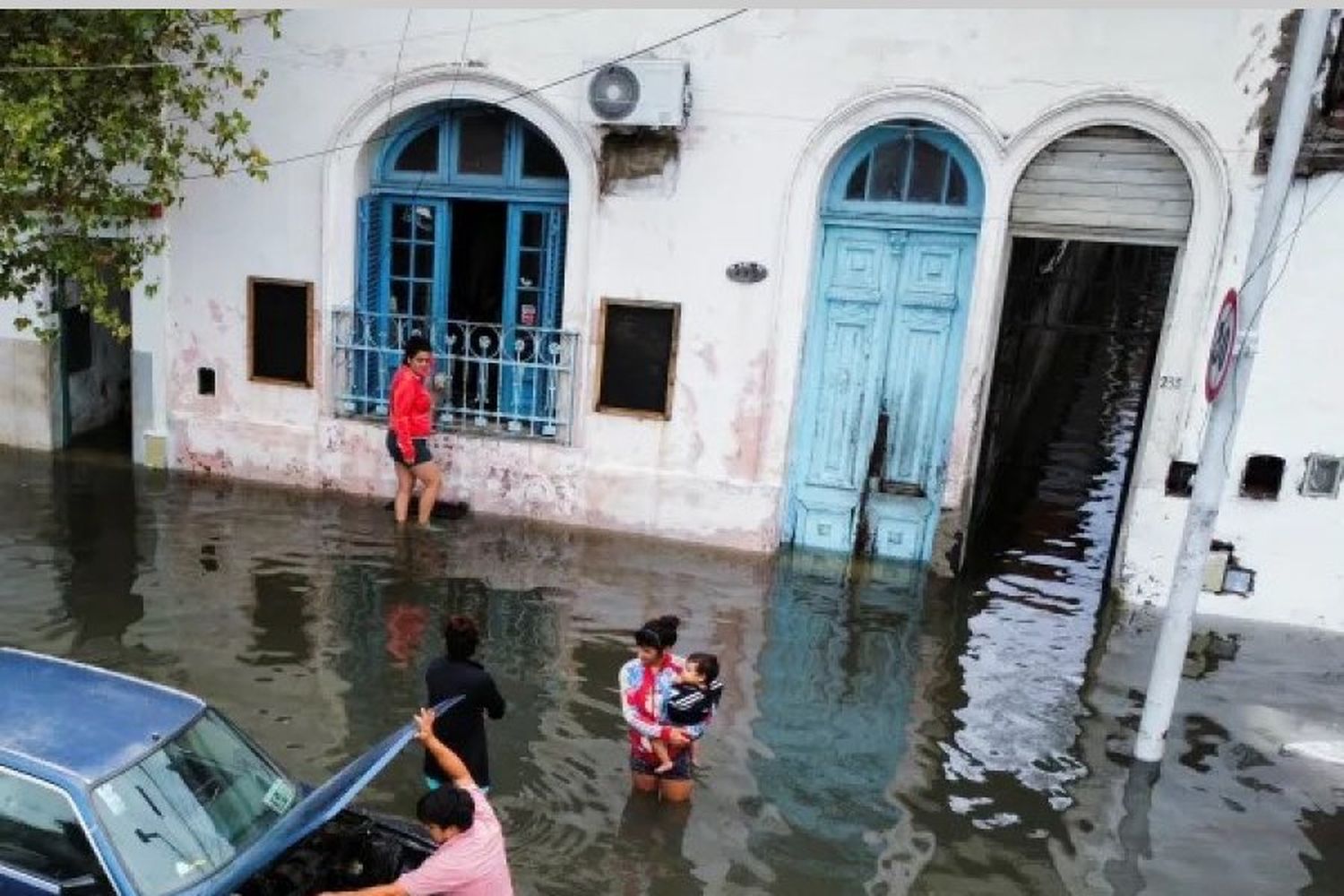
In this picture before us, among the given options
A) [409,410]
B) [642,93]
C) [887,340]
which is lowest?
[409,410]

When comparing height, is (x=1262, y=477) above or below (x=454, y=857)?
above

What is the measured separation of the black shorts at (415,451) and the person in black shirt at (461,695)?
508 centimetres

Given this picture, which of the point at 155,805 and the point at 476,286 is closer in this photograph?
the point at 155,805

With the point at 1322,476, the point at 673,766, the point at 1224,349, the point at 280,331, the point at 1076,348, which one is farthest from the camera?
the point at 1076,348

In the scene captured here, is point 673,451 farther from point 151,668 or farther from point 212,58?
point 212,58

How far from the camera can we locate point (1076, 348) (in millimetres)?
20391

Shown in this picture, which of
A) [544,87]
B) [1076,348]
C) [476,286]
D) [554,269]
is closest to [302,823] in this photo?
[554,269]

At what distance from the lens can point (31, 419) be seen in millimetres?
12297

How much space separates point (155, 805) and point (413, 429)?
6.17m

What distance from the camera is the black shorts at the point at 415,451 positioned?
10.4 meters

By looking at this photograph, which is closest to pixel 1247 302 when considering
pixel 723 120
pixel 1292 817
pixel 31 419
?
pixel 1292 817

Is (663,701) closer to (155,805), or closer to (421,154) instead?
(155,805)

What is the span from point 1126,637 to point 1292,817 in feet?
8.54

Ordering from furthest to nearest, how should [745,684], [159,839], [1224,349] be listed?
1. [745,684]
2. [1224,349]
3. [159,839]
